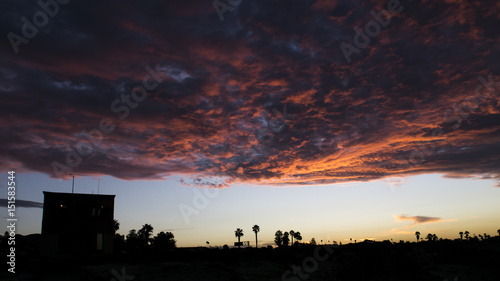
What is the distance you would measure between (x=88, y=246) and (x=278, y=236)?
8781cm

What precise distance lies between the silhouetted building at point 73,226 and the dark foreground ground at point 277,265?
12.4m

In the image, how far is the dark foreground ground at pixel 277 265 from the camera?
18875 millimetres

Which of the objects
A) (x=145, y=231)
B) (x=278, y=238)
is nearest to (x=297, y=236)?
(x=278, y=238)

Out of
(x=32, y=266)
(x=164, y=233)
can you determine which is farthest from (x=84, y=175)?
(x=164, y=233)

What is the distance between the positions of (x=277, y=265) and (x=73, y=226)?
91.1ft

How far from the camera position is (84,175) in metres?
34.8

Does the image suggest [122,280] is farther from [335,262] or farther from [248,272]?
[335,262]

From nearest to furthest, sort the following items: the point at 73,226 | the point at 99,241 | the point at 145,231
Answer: the point at 73,226 < the point at 99,241 < the point at 145,231

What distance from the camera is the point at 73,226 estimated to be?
3916 cm

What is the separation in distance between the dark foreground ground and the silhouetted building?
12.4m

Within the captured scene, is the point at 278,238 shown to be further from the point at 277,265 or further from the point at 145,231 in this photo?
the point at 277,265

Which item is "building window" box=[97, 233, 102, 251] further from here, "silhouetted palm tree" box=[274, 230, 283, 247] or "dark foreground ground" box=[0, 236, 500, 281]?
"silhouetted palm tree" box=[274, 230, 283, 247]

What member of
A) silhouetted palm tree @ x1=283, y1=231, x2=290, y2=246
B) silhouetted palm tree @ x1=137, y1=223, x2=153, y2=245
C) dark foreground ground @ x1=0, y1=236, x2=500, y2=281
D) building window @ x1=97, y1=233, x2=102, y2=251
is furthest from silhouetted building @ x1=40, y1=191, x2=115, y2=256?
silhouetted palm tree @ x1=283, y1=231, x2=290, y2=246

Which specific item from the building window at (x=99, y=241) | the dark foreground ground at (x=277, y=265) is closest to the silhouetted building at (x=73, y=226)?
the building window at (x=99, y=241)
